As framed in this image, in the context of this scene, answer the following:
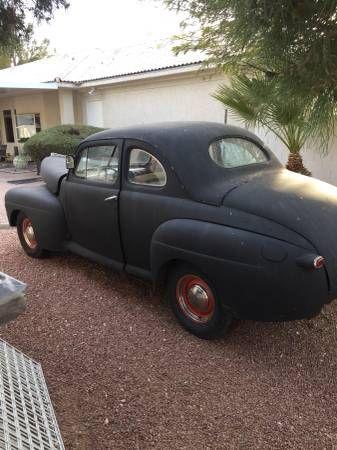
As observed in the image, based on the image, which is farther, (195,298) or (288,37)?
(195,298)

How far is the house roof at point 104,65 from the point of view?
1246 centimetres

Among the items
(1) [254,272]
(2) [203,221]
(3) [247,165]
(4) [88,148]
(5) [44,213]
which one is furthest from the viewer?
(5) [44,213]

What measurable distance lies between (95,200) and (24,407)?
2297 mm

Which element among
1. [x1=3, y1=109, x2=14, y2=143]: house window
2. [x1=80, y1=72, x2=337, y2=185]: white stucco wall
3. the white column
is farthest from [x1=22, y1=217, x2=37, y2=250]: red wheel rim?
[x1=3, y1=109, x2=14, y2=143]: house window

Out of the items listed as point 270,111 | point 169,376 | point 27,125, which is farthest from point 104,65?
point 169,376

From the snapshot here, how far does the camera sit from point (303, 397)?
2922 mm

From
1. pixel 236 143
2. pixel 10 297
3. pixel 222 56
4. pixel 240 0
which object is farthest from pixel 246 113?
pixel 10 297

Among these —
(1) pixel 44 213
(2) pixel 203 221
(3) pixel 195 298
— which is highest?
(2) pixel 203 221

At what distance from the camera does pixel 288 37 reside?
11.3 ft

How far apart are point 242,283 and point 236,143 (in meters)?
1.67

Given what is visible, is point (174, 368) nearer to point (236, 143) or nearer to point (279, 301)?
point (279, 301)

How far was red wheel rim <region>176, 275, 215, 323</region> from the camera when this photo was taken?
3.54 m

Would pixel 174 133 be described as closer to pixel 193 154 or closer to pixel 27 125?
pixel 193 154

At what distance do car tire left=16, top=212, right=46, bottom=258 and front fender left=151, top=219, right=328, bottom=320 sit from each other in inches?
111
